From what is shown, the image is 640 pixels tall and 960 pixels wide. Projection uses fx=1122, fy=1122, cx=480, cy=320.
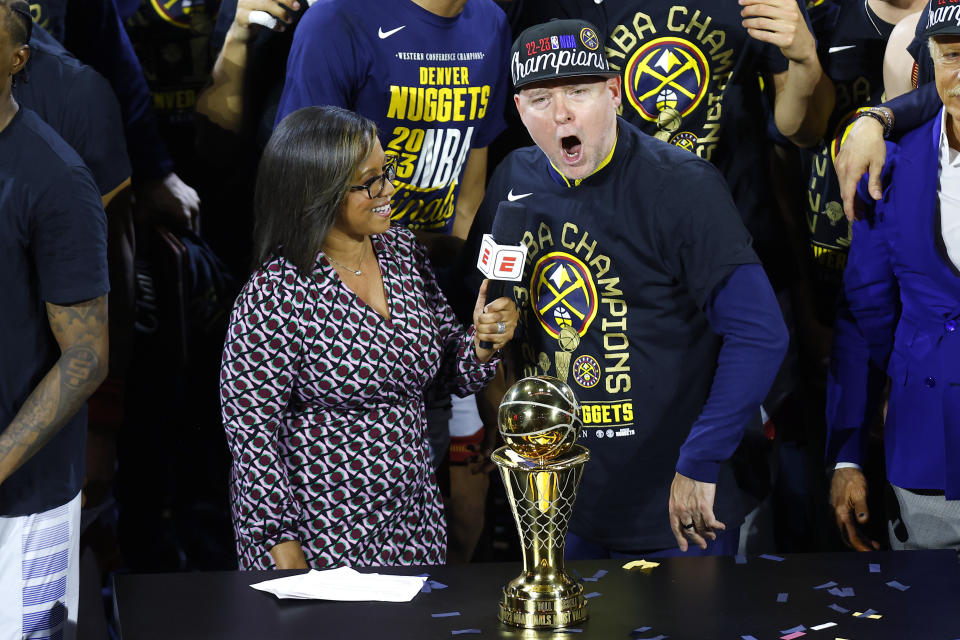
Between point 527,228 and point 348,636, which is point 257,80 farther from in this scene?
point 348,636

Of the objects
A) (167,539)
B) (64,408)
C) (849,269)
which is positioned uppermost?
(849,269)

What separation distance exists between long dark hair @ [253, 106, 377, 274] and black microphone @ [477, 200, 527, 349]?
1.14ft

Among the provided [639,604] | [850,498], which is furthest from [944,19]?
[639,604]

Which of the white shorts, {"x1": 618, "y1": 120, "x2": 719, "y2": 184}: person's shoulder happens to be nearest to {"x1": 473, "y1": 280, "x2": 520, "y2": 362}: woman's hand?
{"x1": 618, "y1": 120, "x2": 719, "y2": 184}: person's shoulder

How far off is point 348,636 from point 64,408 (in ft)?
3.30

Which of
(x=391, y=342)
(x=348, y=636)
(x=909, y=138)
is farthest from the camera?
(x=909, y=138)

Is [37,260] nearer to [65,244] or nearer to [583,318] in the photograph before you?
[65,244]

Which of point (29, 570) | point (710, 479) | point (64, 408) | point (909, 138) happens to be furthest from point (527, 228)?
point (29, 570)

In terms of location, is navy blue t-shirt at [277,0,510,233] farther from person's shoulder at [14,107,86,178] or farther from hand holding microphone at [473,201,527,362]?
person's shoulder at [14,107,86,178]

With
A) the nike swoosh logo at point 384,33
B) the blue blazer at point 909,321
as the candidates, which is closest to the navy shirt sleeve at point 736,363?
the blue blazer at point 909,321

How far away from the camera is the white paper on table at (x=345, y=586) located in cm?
A: 184

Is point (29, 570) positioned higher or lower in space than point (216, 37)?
lower

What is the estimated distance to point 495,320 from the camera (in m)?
2.67

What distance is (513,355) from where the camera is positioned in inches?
121
